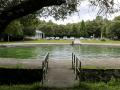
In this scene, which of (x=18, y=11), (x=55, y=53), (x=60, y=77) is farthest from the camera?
(x=55, y=53)

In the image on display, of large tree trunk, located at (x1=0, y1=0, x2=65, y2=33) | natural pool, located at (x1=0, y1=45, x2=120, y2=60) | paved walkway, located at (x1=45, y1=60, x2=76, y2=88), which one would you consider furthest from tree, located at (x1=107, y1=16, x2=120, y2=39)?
large tree trunk, located at (x1=0, y1=0, x2=65, y2=33)

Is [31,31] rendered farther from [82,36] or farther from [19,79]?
[19,79]

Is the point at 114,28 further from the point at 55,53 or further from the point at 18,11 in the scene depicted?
the point at 18,11

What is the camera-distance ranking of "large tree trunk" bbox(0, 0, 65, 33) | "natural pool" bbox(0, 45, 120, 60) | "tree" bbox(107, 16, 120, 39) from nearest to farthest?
1. "large tree trunk" bbox(0, 0, 65, 33)
2. "natural pool" bbox(0, 45, 120, 60)
3. "tree" bbox(107, 16, 120, 39)

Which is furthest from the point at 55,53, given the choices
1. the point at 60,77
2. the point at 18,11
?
the point at 18,11

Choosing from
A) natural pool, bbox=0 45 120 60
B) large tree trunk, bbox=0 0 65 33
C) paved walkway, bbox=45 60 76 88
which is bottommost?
natural pool, bbox=0 45 120 60

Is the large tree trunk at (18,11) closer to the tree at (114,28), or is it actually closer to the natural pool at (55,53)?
the natural pool at (55,53)

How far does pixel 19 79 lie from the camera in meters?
14.0

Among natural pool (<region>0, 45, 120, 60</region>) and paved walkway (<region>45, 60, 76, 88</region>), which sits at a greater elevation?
paved walkway (<region>45, 60, 76, 88</region>)

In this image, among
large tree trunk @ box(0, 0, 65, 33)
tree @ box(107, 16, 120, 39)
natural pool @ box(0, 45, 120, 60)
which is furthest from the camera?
tree @ box(107, 16, 120, 39)

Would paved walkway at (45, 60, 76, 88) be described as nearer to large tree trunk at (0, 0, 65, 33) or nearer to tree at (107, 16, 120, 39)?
large tree trunk at (0, 0, 65, 33)

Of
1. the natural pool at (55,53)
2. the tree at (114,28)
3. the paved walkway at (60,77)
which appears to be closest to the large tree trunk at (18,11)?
the paved walkway at (60,77)

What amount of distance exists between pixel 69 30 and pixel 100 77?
338 ft

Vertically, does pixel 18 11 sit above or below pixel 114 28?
above
